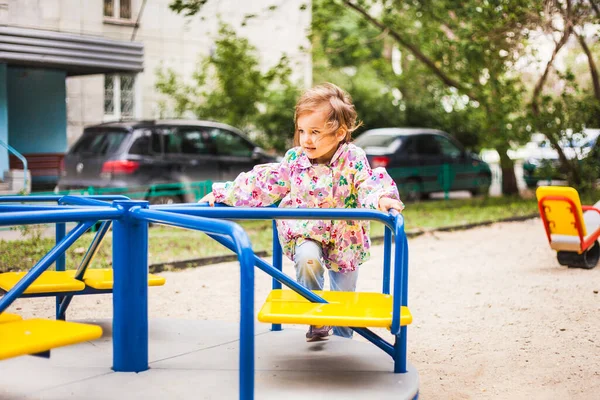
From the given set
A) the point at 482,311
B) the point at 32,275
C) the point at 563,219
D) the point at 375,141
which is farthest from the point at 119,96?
the point at 32,275

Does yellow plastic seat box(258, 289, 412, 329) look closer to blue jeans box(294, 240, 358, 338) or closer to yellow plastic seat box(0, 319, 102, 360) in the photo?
blue jeans box(294, 240, 358, 338)

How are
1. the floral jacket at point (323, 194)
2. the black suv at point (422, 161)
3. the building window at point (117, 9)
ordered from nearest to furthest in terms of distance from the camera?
the floral jacket at point (323, 194)
the building window at point (117, 9)
the black suv at point (422, 161)

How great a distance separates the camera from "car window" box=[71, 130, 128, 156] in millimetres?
11180

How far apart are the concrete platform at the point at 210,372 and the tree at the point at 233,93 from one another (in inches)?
512

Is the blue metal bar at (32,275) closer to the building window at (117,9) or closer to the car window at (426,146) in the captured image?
the building window at (117,9)

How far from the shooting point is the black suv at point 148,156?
1105 centimetres

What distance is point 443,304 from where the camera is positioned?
20.8ft

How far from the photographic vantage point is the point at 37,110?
42.9ft

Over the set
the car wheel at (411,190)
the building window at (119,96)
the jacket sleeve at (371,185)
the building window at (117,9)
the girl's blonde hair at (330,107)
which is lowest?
the car wheel at (411,190)

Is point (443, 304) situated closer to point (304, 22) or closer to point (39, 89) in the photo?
point (39, 89)

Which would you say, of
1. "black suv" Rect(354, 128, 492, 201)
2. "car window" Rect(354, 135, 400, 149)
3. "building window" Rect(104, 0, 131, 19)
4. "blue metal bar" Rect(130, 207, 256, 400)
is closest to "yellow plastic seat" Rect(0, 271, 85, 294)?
"blue metal bar" Rect(130, 207, 256, 400)

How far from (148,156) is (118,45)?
236cm

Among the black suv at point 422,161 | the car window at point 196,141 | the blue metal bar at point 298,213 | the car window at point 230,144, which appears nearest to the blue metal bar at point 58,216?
the blue metal bar at point 298,213

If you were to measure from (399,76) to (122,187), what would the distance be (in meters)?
9.18
